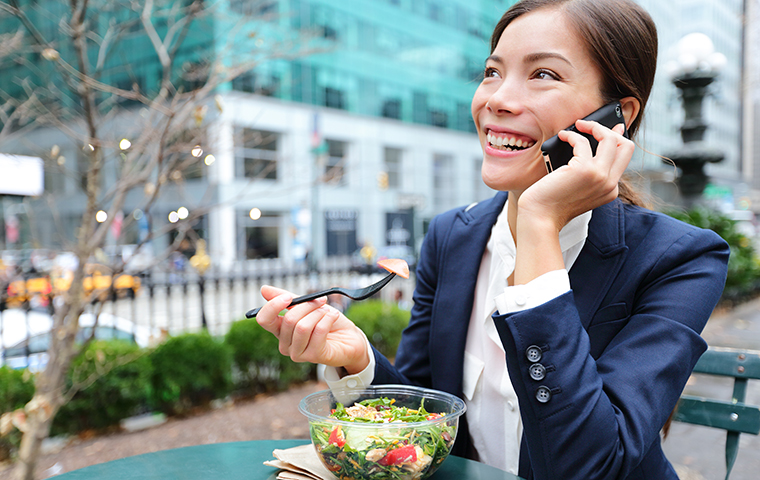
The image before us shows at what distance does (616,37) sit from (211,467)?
4.82 ft

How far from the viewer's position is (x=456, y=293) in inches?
65.7

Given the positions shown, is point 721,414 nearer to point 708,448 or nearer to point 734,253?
point 708,448

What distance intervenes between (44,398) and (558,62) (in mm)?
2800

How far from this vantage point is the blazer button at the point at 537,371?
1.10 m

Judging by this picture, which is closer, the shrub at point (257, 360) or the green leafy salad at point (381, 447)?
the green leafy salad at point (381, 447)

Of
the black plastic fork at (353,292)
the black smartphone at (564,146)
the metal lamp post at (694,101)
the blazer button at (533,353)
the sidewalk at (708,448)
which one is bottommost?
the sidewalk at (708,448)

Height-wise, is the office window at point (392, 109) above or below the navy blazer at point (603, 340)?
above

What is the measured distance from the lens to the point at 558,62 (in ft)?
4.15

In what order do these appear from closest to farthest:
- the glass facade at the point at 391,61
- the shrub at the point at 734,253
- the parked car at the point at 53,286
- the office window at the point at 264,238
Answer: the parked car at the point at 53,286 → the shrub at the point at 734,253 → the glass facade at the point at 391,61 → the office window at the point at 264,238

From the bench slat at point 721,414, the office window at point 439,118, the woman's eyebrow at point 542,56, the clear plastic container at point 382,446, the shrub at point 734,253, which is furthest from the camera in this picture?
the office window at point 439,118

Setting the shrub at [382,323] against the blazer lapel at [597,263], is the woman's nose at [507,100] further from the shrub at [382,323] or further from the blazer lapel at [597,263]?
the shrub at [382,323]

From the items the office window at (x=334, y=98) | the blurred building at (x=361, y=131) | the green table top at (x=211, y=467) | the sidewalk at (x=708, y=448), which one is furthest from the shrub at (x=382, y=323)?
the office window at (x=334, y=98)

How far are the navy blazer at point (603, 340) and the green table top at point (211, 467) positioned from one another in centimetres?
17

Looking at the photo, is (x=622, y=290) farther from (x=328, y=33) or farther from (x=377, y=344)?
(x=328, y=33)
